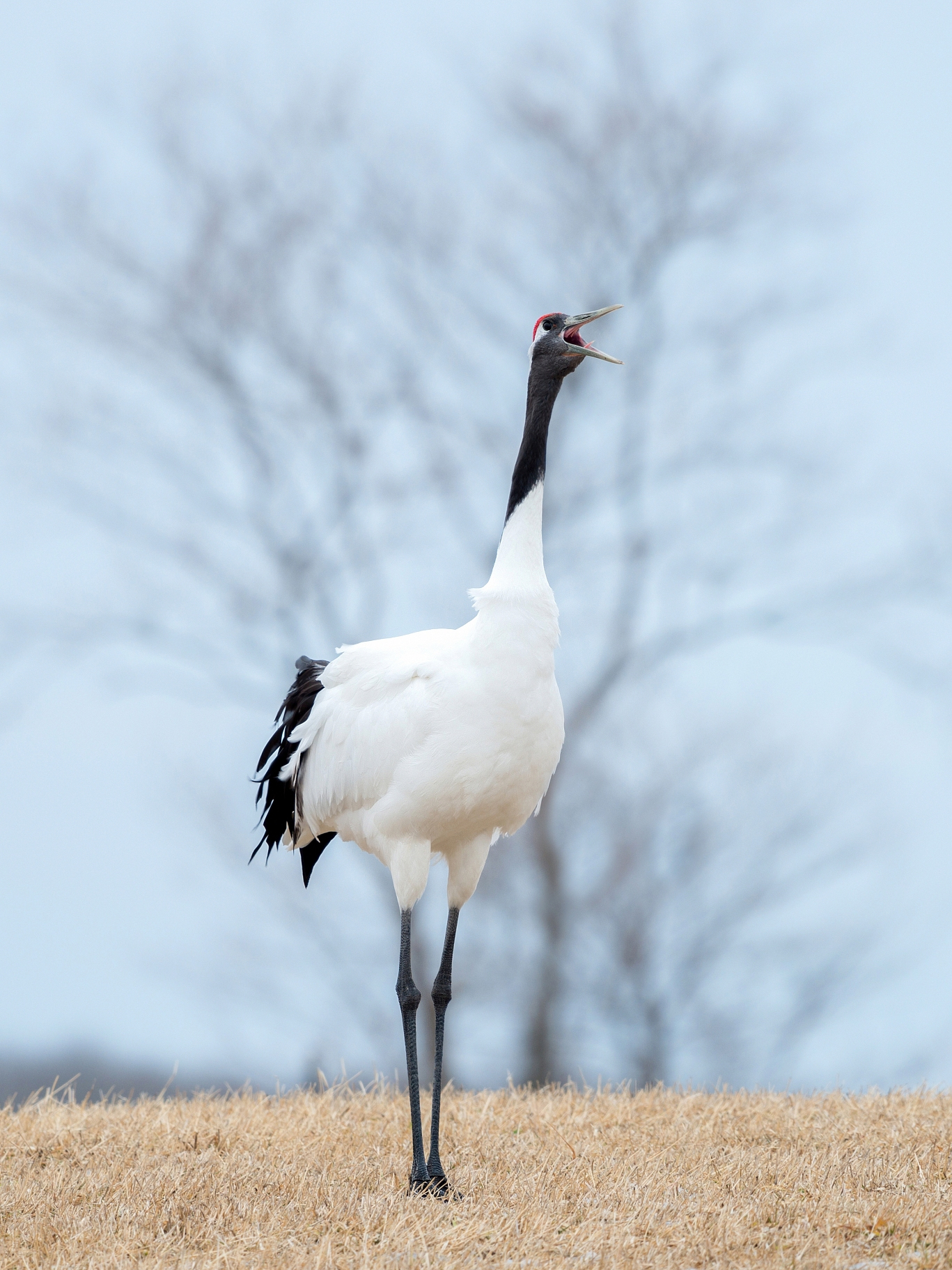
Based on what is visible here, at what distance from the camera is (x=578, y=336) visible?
17.9 feet

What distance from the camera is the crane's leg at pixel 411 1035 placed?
15.9ft

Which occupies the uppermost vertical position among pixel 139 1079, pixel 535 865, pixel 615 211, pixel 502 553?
pixel 615 211

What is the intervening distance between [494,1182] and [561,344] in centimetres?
314

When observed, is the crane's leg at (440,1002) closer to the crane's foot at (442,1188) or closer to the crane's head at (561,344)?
the crane's foot at (442,1188)

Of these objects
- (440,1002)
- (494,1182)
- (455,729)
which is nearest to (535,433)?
(455,729)

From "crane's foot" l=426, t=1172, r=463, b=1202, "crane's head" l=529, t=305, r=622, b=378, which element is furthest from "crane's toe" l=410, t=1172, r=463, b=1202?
"crane's head" l=529, t=305, r=622, b=378

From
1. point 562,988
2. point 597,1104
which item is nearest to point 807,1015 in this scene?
point 562,988

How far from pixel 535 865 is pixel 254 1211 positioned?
618 centimetres

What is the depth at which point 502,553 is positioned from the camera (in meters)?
5.05

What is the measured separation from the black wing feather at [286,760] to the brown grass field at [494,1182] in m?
1.27

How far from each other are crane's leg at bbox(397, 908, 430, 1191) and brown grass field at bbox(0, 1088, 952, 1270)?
14 cm

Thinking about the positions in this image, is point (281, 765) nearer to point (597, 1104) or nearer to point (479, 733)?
point (479, 733)

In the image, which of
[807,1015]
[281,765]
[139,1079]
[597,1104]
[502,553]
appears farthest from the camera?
[807,1015]

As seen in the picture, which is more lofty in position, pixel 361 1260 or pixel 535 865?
pixel 535 865
